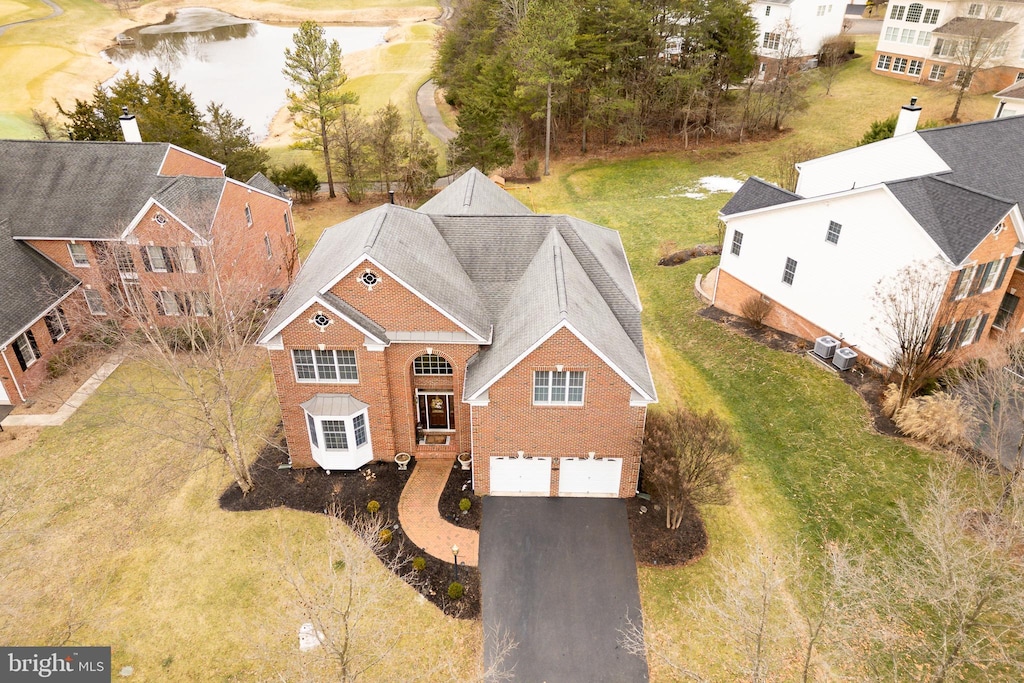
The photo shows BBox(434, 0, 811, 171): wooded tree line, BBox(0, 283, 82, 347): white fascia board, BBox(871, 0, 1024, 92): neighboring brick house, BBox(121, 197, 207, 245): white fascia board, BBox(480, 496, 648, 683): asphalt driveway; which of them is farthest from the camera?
BBox(871, 0, 1024, 92): neighboring brick house

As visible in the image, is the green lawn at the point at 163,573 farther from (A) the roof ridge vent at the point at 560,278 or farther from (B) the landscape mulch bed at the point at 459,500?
(A) the roof ridge vent at the point at 560,278

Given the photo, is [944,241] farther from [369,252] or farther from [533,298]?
[369,252]

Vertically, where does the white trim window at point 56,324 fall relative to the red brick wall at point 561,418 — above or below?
below

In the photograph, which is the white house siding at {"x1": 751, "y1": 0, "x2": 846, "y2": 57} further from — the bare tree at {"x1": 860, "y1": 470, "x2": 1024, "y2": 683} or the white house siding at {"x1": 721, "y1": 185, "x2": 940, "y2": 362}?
the bare tree at {"x1": 860, "y1": 470, "x2": 1024, "y2": 683}

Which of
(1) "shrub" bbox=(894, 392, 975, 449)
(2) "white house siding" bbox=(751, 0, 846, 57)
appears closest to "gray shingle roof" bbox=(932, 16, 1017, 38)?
(2) "white house siding" bbox=(751, 0, 846, 57)

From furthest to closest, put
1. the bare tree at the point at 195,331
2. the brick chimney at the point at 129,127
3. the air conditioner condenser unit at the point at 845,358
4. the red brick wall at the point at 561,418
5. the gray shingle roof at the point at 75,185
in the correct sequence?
the brick chimney at the point at 129,127, the gray shingle roof at the point at 75,185, the air conditioner condenser unit at the point at 845,358, the bare tree at the point at 195,331, the red brick wall at the point at 561,418

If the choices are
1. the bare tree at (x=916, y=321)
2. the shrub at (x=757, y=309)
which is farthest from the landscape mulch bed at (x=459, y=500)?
the bare tree at (x=916, y=321)

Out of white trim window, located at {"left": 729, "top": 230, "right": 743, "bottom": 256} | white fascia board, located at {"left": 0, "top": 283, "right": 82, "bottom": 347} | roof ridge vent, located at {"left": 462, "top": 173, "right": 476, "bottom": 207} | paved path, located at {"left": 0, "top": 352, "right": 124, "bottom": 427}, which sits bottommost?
paved path, located at {"left": 0, "top": 352, "right": 124, "bottom": 427}

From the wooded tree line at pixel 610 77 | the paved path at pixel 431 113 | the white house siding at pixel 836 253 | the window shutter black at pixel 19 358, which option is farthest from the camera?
the paved path at pixel 431 113
